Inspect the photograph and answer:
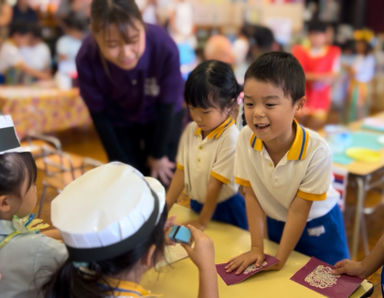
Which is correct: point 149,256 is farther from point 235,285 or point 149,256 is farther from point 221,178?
point 221,178

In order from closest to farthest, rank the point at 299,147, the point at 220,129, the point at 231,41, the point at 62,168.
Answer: the point at 299,147, the point at 220,129, the point at 62,168, the point at 231,41

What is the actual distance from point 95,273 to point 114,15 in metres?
0.91

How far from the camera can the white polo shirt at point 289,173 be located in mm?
1130

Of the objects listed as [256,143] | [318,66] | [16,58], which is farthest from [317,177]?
[16,58]

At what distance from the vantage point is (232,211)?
145cm

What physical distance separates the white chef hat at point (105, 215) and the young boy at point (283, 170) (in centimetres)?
42

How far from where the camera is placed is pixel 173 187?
1.49m

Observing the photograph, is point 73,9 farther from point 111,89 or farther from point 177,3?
point 111,89

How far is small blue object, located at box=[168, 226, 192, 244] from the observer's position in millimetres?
938

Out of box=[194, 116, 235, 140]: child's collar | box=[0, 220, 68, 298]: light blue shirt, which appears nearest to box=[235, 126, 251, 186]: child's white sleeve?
box=[194, 116, 235, 140]: child's collar

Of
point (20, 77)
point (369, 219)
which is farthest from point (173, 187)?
point (20, 77)

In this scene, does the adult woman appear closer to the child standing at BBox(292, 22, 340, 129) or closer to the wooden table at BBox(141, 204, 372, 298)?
the wooden table at BBox(141, 204, 372, 298)

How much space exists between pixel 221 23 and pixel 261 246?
5826 mm

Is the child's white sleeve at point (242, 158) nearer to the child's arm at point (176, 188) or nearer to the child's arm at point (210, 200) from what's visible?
the child's arm at point (210, 200)
